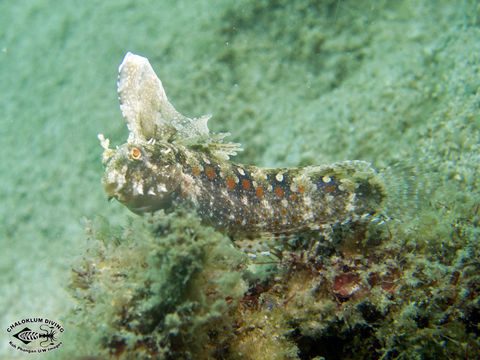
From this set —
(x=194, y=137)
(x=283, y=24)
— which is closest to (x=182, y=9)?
(x=283, y=24)

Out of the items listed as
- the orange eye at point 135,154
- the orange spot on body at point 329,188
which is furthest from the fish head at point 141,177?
the orange spot on body at point 329,188

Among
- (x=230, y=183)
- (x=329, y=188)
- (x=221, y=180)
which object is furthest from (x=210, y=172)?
(x=329, y=188)

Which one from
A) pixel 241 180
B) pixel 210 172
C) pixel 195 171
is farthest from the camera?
pixel 241 180

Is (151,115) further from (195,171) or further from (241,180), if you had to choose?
(241,180)

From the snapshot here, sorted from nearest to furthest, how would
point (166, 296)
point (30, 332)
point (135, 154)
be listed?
point (166, 296) → point (135, 154) → point (30, 332)

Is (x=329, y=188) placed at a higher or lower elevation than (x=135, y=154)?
lower

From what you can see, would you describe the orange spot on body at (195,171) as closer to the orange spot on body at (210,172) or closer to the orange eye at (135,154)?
the orange spot on body at (210,172)

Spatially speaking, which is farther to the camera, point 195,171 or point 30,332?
point 30,332
